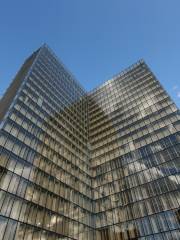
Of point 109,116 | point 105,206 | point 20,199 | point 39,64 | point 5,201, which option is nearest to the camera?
point 5,201

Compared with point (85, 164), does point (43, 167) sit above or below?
below

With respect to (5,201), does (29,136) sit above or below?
above

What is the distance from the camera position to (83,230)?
33594 mm

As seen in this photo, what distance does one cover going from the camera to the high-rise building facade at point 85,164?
93.4 feet

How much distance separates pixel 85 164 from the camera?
46.3 meters

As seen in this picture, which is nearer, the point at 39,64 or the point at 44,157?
the point at 44,157

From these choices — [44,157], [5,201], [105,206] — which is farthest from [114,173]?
[5,201]

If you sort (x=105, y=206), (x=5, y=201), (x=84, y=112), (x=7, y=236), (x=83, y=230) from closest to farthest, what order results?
(x=7, y=236) < (x=5, y=201) < (x=83, y=230) < (x=105, y=206) < (x=84, y=112)

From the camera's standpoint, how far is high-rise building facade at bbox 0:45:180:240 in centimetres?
2847

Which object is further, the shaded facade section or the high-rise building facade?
the high-rise building facade

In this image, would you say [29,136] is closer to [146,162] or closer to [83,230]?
[83,230]

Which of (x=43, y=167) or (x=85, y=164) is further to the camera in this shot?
(x=85, y=164)

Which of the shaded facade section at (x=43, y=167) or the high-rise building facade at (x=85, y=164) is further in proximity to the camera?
the high-rise building facade at (x=85, y=164)

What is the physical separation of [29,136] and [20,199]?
36.6ft
